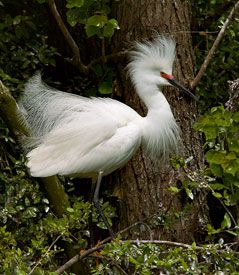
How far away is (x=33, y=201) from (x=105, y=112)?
700 millimetres

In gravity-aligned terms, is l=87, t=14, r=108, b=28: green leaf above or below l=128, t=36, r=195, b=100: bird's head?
above

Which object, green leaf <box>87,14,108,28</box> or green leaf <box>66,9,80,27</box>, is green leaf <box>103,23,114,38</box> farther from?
green leaf <box>66,9,80,27</box>

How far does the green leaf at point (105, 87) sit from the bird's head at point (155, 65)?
46 cm

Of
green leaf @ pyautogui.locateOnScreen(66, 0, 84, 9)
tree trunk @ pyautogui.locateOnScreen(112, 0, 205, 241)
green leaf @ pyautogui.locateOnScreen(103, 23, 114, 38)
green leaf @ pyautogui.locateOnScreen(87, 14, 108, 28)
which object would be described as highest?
green leaf @ pyautogui.locateOnScreen(66, 0, 84, 9)

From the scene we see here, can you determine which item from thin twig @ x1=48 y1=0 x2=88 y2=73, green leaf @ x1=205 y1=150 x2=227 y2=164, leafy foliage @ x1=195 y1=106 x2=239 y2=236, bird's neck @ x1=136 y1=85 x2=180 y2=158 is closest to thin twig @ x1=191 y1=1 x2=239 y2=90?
bird's neck @ x1=136 y1=85 x2=180 y2=158

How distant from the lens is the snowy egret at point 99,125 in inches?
132

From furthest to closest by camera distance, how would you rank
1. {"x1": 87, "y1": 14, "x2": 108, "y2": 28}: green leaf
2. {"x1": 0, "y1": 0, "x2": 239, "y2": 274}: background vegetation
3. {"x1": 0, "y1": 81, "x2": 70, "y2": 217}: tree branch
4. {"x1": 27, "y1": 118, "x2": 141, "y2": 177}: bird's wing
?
{"x1": 87, "y1": 14, "x2": 108, "y2": 28}: green leaf, {"x1": 27, "y1": 118, "x2": 141, "y2": 177}: bird's wing, {"x1": 0, "y1": 81, "x2": 70, "y2": 217}: tree branch, {"x1": 0, "y1": 0, "x2": 239, "y2": 274}: background vegetation

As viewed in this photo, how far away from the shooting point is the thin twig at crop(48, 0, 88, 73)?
3799 mm

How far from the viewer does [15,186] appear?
11.9 ft

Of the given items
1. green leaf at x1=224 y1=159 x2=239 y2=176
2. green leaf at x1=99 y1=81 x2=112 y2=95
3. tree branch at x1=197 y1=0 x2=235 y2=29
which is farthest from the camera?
tree branch at x1=197 y1=0 x2=235 y2=29

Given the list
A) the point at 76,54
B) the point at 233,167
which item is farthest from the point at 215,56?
the point at 233,167

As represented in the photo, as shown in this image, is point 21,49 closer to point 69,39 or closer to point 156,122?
point 69,39

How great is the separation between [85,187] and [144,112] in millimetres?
794

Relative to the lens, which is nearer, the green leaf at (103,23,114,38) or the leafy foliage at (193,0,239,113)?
the green leaf at (103,23,114,38)
